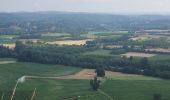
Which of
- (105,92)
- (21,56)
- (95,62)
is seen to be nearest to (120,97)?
(105,92)

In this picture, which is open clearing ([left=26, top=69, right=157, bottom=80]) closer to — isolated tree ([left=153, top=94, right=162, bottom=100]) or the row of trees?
the row of trees

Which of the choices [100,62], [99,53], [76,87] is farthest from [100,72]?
[99,53]

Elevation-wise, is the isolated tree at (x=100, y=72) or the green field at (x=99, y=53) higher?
the isolated tree at (x=100, y=72)

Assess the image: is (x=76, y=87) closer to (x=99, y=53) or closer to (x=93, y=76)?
(x=93, y=76)

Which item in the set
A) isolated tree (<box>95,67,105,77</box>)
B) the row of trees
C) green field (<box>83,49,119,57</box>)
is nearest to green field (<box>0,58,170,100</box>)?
isolated tree (<box>95,67,105,77</box>)

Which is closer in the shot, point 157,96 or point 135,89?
point 157,96

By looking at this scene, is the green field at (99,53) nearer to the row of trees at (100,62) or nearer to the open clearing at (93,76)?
the row of trees at (100,62)

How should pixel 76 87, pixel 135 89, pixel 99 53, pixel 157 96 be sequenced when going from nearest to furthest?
pixel 157 96 → pixel 135 89 → pixel 76 87 → pixel 99 53

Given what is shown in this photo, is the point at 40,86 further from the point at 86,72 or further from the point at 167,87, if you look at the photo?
the point at 167,87

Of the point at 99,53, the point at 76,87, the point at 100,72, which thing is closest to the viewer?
the point at 76,87

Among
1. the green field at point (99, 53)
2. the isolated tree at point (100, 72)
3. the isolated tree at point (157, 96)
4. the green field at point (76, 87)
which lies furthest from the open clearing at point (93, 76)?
the green field at point (99, 53)
